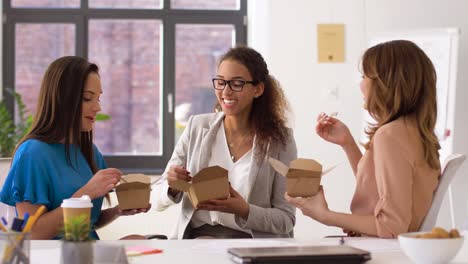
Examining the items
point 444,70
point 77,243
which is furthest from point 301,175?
point 444,70

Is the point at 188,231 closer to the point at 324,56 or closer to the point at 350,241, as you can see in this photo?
the point at 350,241

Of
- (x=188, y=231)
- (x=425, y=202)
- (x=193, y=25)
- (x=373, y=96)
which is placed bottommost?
(x=188, y=231)

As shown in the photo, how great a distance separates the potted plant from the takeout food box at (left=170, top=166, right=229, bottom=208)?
823mm

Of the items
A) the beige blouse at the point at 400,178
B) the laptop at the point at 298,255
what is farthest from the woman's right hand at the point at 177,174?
the laptop at the point at 298,255

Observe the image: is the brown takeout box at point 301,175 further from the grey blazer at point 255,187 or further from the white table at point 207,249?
the grey blazer at point 255,187

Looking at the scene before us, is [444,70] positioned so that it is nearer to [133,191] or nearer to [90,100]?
[90,100]

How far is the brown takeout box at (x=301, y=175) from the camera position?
2.40 m

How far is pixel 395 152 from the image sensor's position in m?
2.32

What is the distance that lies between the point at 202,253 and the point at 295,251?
312 mm

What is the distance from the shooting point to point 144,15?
213 inches

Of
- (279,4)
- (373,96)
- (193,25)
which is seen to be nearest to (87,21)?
(193,25)

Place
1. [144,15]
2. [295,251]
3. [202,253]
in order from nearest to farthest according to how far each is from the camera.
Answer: [295,251] → [202,253] → [144,15]

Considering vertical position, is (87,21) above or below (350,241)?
above

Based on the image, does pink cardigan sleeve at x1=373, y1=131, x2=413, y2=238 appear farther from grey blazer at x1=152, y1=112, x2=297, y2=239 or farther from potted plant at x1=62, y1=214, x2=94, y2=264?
potted plant at x1=62, y1=214, x2=94, y2=264
